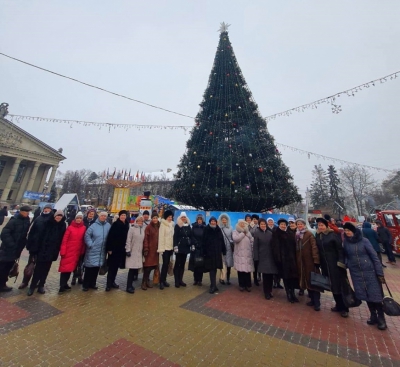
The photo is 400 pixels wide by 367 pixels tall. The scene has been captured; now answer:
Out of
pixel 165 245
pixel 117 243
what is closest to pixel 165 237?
pixel 165 245

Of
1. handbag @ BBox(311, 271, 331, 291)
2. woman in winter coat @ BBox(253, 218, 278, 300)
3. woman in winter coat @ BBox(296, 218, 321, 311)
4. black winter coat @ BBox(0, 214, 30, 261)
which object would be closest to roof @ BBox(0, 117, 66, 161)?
black winter coat @ BBox(0, 214, 30, 261)

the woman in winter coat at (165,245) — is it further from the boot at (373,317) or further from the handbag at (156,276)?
the boot at (373,317)

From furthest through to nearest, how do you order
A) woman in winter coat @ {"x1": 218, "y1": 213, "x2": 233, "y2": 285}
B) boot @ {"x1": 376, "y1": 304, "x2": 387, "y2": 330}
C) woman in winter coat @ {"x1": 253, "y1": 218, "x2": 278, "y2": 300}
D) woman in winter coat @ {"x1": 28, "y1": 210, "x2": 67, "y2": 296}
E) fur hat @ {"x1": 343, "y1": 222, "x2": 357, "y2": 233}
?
woman in winter coat @ {"x1": 218, "y1": 213, "x2": 233, "y2": 285}
woman in winter coat @ {"x1": 253, "y1": 218, "x2": 278, "y2": 300}
woman in winter coat @ {"x1": 28, "y1": 210, "x2": 67, "y2": 296}
fur hat @ {"x1": 343, "y1": 222, "x2": 357, "y2": 233}
boot @ {"x1": 376, "y1": 304, "x2": 387, "y2": 330}

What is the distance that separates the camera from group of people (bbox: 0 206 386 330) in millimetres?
4270

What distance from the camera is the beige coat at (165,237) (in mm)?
5664

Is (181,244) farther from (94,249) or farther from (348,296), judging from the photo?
(348,296)

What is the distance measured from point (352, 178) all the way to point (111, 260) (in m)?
44.1

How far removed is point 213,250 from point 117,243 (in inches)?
97.4

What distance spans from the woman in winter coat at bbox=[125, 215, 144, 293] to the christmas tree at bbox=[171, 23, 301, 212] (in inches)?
205

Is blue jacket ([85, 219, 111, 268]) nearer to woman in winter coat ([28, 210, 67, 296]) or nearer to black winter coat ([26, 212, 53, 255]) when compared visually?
woman in winter coat ([28, 210, 67, 296])

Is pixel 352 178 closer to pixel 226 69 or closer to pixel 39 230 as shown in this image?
→ pixel 226 69

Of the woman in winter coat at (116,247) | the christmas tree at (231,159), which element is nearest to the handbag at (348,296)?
the woman in winter coat at (116,247)

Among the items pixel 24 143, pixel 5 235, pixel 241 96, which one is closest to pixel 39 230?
pixel 5 235

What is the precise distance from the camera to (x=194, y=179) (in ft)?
34.5
